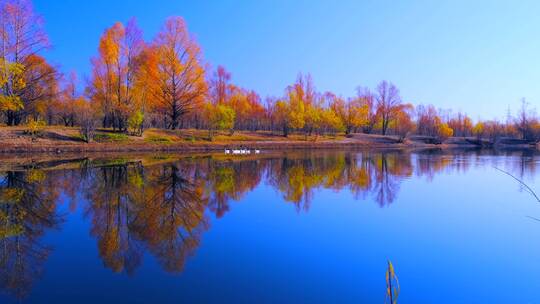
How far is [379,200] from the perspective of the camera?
36.1 ft

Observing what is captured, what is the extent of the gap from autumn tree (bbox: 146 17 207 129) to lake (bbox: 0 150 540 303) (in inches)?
895

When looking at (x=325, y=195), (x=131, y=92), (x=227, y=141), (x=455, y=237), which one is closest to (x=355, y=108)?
(x=227, y=141)

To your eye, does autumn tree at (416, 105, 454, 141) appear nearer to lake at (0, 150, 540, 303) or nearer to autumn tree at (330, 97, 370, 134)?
autumn tree at (330, 97, 370, 134)

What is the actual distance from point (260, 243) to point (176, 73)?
98.8 feet

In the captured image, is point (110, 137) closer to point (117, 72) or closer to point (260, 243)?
point (117, 72)

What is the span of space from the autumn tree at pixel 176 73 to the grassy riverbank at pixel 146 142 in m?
3.09

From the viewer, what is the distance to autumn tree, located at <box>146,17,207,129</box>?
33.5m

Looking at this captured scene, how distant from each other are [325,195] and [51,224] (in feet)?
24.9

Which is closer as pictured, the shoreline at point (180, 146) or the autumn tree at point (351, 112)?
the shoreline at point (180, 146)

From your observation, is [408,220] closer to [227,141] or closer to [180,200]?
[180,200]

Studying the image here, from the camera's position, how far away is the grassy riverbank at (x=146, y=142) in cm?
2511

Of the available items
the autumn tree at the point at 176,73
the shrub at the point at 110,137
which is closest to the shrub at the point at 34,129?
the shrub at the point at 110,137

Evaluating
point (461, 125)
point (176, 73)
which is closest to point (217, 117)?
point (176, 73)

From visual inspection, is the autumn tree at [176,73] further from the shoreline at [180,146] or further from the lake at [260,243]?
the lake at [260,243]
